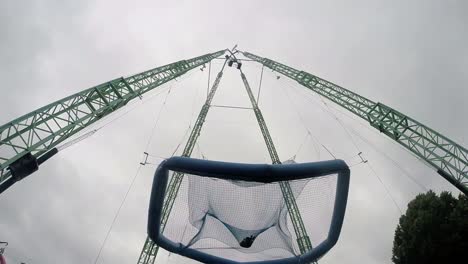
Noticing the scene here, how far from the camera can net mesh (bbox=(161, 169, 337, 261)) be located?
34.4ft

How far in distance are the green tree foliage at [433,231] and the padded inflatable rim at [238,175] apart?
34.8 feet

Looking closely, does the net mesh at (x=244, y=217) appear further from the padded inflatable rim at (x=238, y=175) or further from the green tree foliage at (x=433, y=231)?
the green tree foliage at (x=433, y=231)

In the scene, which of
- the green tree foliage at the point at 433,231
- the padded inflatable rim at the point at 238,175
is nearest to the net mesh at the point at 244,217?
the padded inflatable rim at the point at 238,175

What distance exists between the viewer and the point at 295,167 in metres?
9.24

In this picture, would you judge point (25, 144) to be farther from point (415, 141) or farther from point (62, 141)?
point (415, 141)

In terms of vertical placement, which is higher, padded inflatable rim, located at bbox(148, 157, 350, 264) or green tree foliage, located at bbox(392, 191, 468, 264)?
green tree foliage, located at bbox(392, 191, 468, 264)

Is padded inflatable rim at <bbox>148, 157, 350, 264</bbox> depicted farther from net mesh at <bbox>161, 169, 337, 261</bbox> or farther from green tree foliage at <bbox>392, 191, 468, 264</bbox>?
green tree foliage at <bbox>392, 191, 468, 264</bbox>

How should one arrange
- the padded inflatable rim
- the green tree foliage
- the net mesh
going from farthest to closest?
the green tree foliage, the net mesh, the padded inflatable rim

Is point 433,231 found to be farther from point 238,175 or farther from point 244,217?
point 238,175

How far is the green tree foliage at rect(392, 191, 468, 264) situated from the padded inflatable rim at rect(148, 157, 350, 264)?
10.6 m

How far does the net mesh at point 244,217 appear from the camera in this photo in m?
10.5

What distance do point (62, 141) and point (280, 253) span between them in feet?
35.3

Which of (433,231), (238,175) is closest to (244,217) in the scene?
(238,175)

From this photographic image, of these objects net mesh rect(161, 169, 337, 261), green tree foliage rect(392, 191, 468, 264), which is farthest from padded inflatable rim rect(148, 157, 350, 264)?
green tree foliage rect(392, 191, 468, 264)
